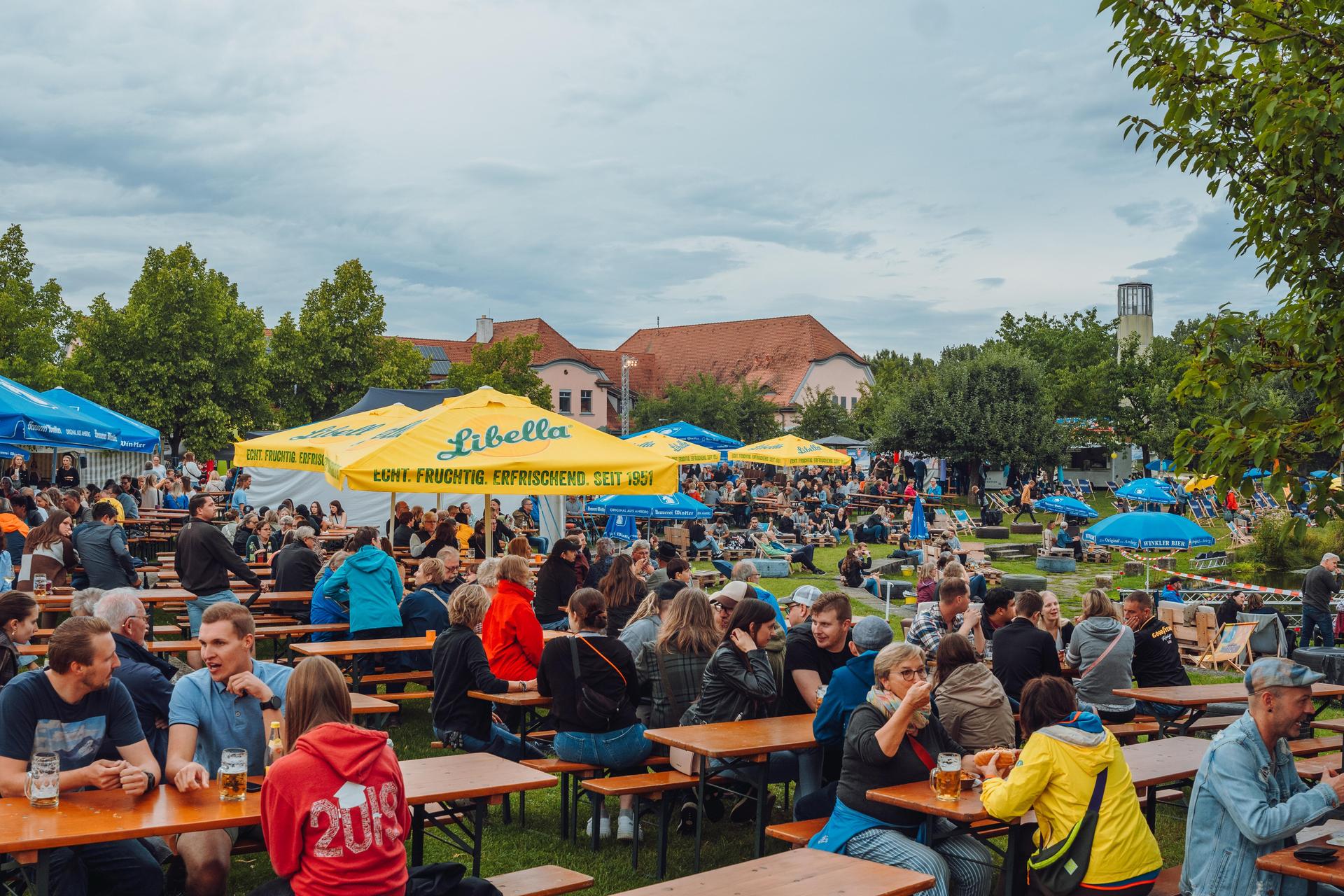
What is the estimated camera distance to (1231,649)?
43.5 ft

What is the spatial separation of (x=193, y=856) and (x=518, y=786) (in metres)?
1.38

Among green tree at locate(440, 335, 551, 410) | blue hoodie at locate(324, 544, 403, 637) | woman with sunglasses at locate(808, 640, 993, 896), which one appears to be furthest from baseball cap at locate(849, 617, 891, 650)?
green tree at locate(440, 335, 551, 410)

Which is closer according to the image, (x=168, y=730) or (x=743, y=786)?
(x=168, y=730)

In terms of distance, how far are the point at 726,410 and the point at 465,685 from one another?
2062 inches

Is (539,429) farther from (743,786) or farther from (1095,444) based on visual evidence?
(1095,444)

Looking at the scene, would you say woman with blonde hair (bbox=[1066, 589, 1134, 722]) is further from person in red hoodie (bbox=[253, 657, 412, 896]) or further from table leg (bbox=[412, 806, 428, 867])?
person in red hoodie (bbox=[253, 657, 412, 896])

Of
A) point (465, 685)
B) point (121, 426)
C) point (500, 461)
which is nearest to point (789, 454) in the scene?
point (121, 426)

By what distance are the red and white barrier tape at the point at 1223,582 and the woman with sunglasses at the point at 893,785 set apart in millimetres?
14377

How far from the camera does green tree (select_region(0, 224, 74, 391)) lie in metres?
33.1

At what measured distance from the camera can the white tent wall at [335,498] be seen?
21328mm

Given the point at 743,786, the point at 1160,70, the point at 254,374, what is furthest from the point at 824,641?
the point at 254,374

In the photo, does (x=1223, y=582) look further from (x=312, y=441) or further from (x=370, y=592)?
(x=370, y=592)

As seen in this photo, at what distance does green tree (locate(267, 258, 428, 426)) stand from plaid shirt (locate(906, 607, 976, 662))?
35.8 metres

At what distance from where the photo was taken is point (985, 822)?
5.33 metres
